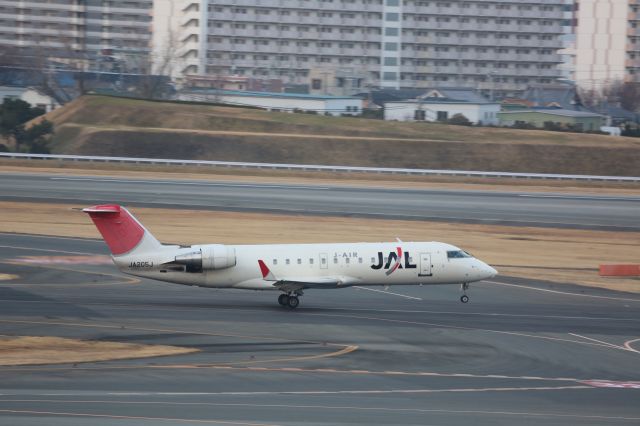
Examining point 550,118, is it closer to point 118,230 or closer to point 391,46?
point 391,46

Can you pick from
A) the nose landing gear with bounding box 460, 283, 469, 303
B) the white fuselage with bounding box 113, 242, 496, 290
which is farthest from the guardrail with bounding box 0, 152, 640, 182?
the white fuselage with bounding box 113, 242, 496, 290

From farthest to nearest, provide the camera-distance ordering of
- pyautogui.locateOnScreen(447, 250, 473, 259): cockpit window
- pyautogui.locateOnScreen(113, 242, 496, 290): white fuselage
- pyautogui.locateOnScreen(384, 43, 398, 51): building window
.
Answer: pyautogui.locateOnScreen(384, 43, 398, 51): building window, pyautogui.locateOnScreen(447, 250, 473, 259): cockpit window, pyautogui.locateOnScreen(113, 242, 496, 290): white fuselage

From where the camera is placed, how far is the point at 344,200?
81.6 m

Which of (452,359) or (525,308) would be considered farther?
(525,308)

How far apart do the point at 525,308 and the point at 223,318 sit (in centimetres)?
1496

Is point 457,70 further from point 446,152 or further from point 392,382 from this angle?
point 392,382

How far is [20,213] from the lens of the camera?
7194 centimetres

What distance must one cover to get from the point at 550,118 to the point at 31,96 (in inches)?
3383

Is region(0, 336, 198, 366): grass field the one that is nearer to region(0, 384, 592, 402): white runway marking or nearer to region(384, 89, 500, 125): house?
region(0, 384, 592, 402): white runway marking

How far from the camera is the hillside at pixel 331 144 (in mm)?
117438

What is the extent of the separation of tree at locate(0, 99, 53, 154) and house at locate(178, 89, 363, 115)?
44.8 metres

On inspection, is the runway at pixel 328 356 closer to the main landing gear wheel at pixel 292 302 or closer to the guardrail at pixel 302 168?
the main landing gear wheel at pixel 292 302

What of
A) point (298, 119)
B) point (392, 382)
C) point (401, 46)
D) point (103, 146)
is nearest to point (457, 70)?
point (401, 46)

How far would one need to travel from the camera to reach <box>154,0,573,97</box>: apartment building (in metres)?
192
